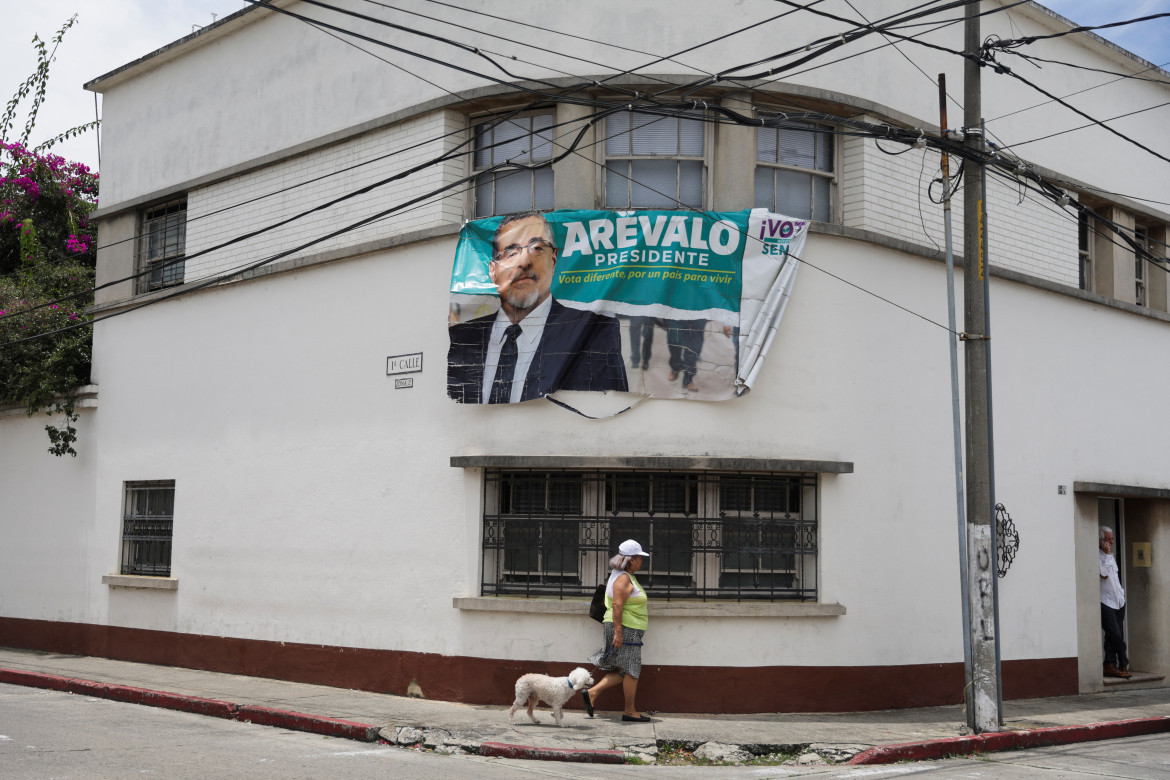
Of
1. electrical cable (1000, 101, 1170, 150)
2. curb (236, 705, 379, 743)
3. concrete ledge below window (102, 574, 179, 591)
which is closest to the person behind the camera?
curb (236, 705, 379, 743)

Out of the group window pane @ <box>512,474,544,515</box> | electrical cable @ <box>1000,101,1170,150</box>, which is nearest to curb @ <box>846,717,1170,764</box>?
window pane @ <box>512,474,544,515</box>

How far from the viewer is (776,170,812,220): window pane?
12664mm

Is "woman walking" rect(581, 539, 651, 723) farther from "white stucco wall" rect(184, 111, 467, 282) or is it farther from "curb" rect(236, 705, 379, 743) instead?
"white stucco wall" rect(184, 111, 467, 282)

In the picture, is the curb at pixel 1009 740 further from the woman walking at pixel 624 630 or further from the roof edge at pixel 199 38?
the roof edge at pixel 199 38

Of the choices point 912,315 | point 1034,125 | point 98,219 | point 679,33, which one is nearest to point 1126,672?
point 912,315

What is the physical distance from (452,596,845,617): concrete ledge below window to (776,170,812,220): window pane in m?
4.05

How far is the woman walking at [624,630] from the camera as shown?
10961mm

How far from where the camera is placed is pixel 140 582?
1531 centimetres

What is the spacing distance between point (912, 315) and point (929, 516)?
212 cm

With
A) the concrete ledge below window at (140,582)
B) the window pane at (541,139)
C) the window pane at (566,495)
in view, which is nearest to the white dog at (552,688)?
the window pane at (566,495)

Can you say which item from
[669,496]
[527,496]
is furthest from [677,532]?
[527,496]

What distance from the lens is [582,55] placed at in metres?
12.4

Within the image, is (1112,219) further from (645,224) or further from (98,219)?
(98,219)

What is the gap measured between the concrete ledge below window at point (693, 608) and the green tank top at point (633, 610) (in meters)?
0.39
